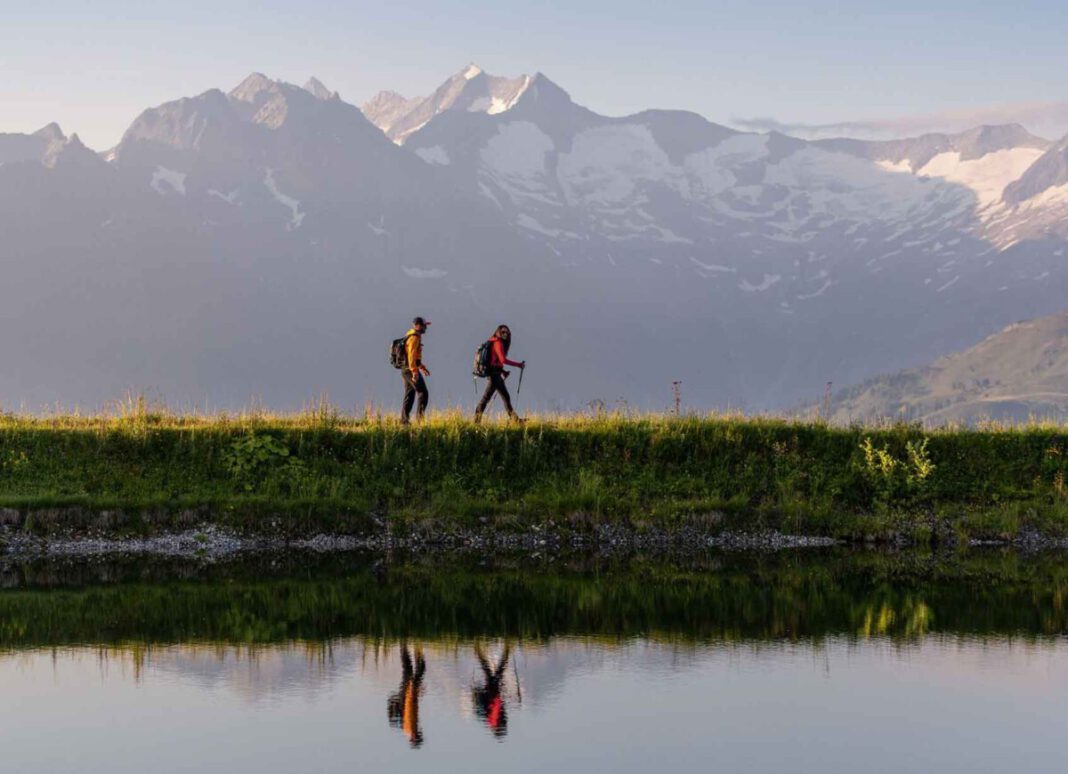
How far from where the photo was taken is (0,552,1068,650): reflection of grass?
26.3m

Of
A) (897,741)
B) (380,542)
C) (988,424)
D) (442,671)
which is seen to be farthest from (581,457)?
(897,741)

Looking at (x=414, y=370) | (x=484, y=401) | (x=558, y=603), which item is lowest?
(x=558, y=603)

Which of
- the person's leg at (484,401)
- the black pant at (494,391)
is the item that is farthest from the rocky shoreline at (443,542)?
the person's leg at (484,401)

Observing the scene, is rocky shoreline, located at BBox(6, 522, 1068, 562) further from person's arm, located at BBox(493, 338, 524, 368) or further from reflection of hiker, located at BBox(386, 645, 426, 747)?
reflection of hiker, located at BBox(386, 645, 426, 747)

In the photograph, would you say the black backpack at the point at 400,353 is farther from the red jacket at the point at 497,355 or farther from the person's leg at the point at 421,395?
the red jacket at the point at 497,355

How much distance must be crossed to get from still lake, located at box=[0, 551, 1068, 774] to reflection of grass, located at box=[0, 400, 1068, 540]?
13.3 ft

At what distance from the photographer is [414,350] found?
40.9m

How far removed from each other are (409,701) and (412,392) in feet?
69.3

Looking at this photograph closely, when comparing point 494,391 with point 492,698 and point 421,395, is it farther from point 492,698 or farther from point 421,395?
point 492,698

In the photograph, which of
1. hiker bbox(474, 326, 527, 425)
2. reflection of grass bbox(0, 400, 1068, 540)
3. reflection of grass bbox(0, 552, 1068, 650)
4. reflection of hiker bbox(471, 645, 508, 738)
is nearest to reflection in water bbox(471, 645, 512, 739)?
reflection of hiker bbox(471, 645, 508, 738)

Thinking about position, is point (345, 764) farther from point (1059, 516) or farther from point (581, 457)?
point (1059, 516)

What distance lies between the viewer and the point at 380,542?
3719cm

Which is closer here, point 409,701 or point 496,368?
point 409,701

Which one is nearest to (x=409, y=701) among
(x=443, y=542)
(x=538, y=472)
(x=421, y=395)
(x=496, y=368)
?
(x=443, y=542)
